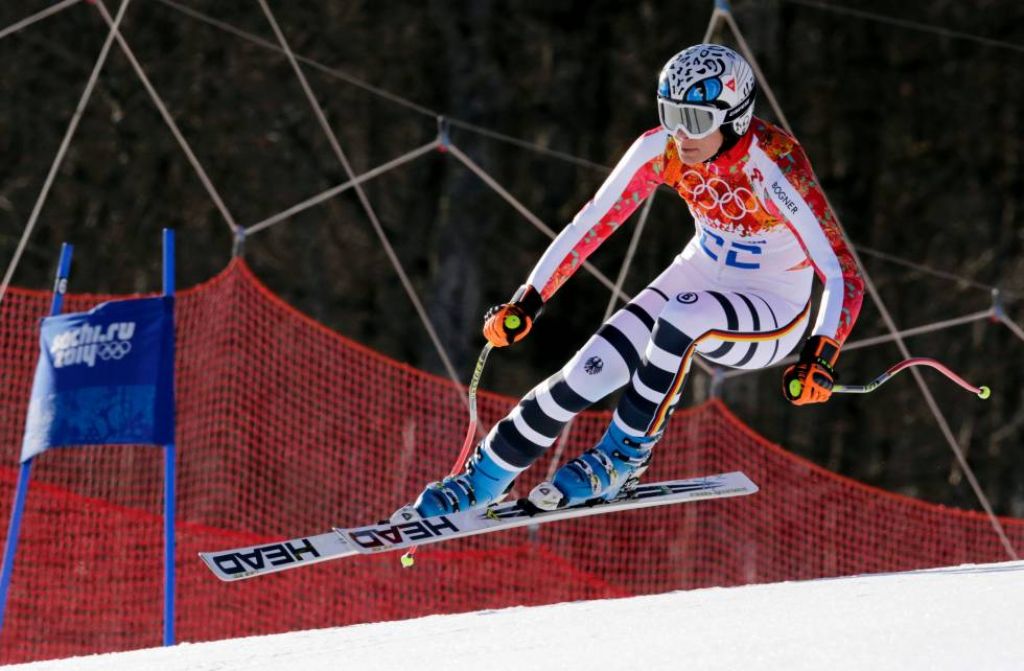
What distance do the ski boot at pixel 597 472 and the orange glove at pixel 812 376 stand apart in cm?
56

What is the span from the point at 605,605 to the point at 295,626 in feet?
11.9

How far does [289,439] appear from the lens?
38.9 feet

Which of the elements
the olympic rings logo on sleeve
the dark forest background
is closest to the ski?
the olympic rings logo on sleeve

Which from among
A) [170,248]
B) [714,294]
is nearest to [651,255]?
[170,248]

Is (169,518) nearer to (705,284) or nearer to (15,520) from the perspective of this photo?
(15,520)

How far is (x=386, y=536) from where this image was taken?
5844mm

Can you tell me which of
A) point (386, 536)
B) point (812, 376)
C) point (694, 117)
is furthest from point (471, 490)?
point (694, 117)

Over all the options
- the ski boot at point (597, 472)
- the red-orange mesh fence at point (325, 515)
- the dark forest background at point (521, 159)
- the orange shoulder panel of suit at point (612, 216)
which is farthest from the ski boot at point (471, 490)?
the dark forest background at point (521, 159)

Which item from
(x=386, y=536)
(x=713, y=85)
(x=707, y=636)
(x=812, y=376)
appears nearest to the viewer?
(x=707, y=636)

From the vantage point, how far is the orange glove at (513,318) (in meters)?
5.96

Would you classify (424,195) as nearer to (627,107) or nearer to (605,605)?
(627,107)

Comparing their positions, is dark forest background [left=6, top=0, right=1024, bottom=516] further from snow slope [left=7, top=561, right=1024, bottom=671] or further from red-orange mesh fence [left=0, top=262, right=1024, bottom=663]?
snow slope [left=7, top=561, right=1024, bottom=671]

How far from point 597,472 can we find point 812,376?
760 mm

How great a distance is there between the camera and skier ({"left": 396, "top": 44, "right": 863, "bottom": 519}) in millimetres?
5715
